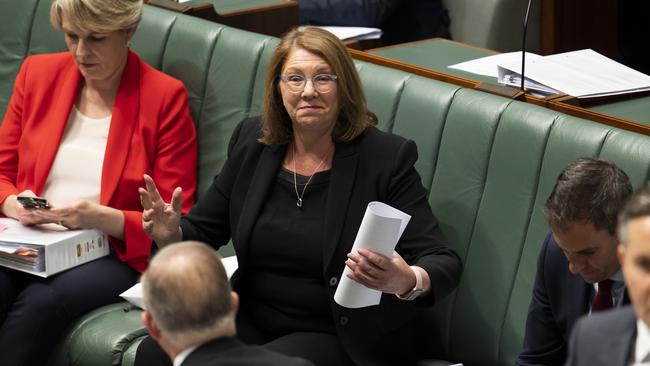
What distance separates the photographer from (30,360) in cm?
326

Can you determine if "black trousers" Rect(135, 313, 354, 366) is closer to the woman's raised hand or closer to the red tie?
the woman's raised hand

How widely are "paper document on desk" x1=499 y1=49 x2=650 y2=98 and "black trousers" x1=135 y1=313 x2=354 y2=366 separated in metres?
0.88

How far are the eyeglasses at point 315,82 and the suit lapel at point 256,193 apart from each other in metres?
0.18

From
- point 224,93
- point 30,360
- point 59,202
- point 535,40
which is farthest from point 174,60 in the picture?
point 535,40

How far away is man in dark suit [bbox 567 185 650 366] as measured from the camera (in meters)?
1.71

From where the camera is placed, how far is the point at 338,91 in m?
3.04

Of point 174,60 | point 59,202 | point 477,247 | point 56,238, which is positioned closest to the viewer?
point 477,247

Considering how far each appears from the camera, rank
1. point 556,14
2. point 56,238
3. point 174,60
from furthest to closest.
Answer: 1. point 556,14
2. point 174,60
3. point 56,238

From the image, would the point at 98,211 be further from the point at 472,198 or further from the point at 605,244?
the point at 605,244

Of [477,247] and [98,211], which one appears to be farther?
[98,211]

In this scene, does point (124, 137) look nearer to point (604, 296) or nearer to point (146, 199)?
point (146, 199)

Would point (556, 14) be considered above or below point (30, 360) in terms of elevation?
above

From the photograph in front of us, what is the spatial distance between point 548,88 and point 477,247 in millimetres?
469

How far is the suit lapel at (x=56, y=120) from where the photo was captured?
3.59m
